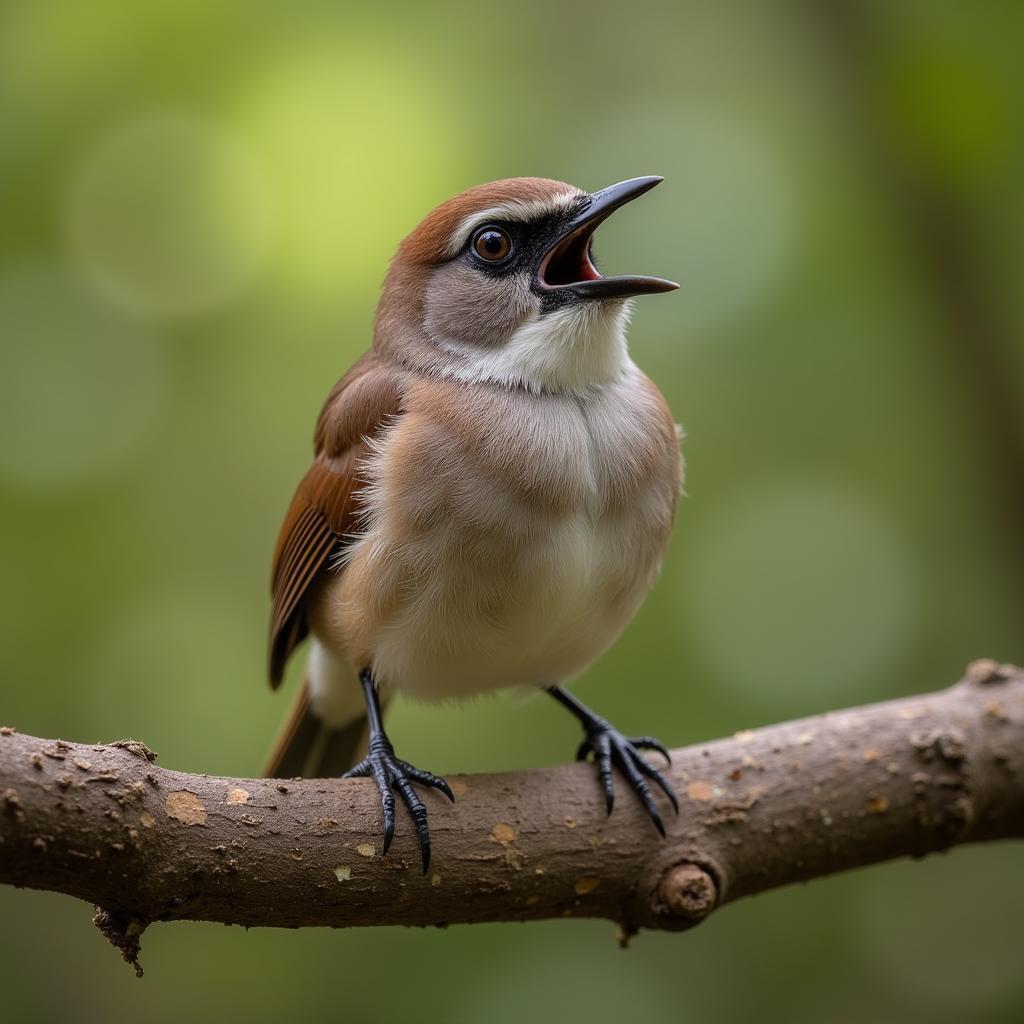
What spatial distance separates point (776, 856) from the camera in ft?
13.0

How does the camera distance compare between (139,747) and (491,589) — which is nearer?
(139,747)

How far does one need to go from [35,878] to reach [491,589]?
1596 mm

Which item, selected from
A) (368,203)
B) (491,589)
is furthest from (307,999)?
(368,203)

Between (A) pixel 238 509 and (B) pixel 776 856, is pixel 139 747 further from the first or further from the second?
(A) pixel 238 509

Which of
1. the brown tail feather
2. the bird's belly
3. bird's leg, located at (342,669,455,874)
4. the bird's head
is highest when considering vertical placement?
the bird's head

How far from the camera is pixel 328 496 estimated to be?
14.1 feet

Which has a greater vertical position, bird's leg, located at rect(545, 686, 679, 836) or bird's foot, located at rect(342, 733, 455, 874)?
bird's leg, located at rect(545, 686, 679, 836)

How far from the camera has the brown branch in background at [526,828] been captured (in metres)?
2.89

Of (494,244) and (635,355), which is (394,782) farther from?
(635,355)

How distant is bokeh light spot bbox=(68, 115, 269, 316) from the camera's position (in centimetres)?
609

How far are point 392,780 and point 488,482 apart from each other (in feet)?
3.28

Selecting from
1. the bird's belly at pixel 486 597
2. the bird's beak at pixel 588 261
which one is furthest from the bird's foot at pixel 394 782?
the bird's beak at pixel 588 261

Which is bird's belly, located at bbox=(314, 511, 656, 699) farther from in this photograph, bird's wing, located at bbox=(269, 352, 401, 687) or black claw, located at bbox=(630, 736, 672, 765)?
black claw, located at bbox=(630, 736, 672, 765)

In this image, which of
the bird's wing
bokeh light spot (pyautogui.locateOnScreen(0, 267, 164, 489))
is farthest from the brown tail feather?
bokeh light spot (pyautogui.locateOnScreen(0, 267, 164, 489))
